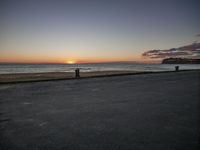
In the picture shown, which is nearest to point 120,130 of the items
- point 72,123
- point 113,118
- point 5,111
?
point 113,118

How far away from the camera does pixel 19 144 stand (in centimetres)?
226

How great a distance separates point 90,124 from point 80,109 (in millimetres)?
1154

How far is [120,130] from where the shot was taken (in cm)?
268

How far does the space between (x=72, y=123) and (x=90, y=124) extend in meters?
0.43

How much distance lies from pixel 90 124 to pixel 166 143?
5.02 ft

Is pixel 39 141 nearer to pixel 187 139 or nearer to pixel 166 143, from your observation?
pixel 166 143

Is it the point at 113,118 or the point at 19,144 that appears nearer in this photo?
the point at 19,144

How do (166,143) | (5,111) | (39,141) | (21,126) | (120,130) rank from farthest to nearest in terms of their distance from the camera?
(5,111)
(21,126)
(120,130)
(39,141)
(166,143)

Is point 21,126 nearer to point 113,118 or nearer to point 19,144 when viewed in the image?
point 19,144

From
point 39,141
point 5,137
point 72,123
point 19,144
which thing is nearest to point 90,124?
point 72,123

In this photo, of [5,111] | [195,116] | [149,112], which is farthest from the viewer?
[5,111]

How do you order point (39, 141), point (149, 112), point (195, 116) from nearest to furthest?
1. point (39, 141)
2. point (195, 116)
3. point (149, 112)

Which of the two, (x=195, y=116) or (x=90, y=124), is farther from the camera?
(x=195, y=116)

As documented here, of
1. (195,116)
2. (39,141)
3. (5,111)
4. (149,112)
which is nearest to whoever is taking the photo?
(39,141)
